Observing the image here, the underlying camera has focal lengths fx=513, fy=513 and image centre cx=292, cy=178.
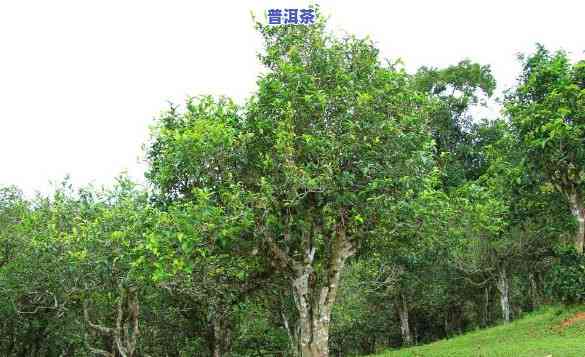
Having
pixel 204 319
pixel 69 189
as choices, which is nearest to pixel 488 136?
pixel 204 319

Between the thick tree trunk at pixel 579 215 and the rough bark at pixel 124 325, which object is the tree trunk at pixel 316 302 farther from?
the thick tree trunk at pixel 579 215

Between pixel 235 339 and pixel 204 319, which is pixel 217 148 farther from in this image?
pixel 235 339

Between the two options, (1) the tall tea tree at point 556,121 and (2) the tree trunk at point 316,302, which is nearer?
(2) the tree trunk at point 316,302

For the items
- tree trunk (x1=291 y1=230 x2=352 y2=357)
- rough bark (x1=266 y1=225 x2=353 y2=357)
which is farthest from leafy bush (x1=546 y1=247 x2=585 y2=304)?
tree trunk (x1=291 y1=230 x2=352 y2=357)

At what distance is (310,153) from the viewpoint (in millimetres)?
16250

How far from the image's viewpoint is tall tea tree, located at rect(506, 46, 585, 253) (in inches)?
950

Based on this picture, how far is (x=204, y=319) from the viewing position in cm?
2297

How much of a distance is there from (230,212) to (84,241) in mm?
6377

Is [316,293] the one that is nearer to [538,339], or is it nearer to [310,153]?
[310,153]

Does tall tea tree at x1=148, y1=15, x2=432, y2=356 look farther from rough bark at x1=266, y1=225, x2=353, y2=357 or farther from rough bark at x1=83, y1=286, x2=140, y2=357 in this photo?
rough bark at x1=83, y1=286, x2=140, y2=357

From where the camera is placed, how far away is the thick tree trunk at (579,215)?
25922 mm

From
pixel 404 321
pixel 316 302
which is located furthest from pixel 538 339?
pixel 404 321

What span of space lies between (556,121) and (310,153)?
1350cm

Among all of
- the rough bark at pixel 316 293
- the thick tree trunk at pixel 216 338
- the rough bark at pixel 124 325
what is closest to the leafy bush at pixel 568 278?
the rough bark at pixel 316 293
